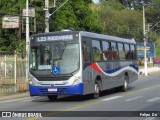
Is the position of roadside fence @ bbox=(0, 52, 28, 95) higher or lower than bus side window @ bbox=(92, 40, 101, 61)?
lower

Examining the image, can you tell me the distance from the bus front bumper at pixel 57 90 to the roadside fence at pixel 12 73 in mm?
4670

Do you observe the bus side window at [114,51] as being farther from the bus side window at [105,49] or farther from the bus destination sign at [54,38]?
the bus destination sign at [54,38]

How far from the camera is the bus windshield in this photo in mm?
18422

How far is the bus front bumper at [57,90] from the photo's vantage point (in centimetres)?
1833

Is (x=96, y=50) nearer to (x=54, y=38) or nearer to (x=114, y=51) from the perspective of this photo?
(x=54, y=38)

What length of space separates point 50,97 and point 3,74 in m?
4.24

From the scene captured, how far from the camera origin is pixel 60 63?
1856cm

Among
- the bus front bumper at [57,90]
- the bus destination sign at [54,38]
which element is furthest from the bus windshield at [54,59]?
the bus front bumper at [57,90]

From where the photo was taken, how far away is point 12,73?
80.1ft

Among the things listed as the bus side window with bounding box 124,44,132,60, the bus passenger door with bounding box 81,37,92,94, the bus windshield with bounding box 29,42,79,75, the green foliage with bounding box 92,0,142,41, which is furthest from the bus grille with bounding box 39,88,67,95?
the green foliage with bounding box 92,0,142,41

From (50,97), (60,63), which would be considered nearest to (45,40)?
(60,63)

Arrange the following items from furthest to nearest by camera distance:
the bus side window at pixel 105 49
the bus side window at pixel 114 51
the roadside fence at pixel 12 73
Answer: the roadside fence at pixel 12 73 → the bus side window at pixel 114 51 → the bus side window at pixel 105 49

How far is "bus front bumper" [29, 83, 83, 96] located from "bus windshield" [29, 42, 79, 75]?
0.65m

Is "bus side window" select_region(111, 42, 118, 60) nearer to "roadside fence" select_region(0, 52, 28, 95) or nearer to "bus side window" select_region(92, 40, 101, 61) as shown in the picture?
"bus side window" select_region(92, 40, 101, 61)
